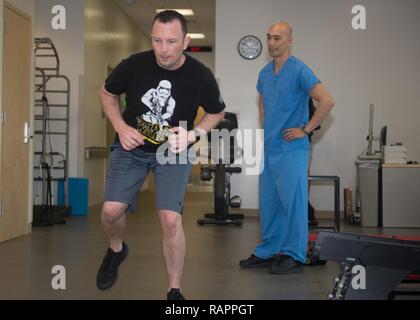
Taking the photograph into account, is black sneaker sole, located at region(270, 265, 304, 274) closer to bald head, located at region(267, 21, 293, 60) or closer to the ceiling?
bald head, located at region(267, 21, 293, 60)

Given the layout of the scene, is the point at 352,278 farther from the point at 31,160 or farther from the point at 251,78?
the point at 251,78

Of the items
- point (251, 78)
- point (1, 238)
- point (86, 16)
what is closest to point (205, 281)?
point (1, 238)

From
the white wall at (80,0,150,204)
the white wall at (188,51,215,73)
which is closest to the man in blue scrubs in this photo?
the white wall at (80,0,150,204)

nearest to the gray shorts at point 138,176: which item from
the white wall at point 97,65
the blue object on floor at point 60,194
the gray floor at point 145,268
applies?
the gray floor at point 145,268

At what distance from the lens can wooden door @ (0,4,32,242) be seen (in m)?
5.60

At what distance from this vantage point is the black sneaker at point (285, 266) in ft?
13.6

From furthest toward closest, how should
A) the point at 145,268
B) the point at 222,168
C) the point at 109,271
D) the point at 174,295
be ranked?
the point at 222,168 → the point at 145,268 → the point at 109,271 → the point at 174,295

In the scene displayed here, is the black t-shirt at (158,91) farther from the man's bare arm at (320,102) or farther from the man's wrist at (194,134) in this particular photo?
the man's bare arm at (320,102)

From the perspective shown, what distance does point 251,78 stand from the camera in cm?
835

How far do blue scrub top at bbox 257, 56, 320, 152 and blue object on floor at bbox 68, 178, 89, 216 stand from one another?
4333 millimetres

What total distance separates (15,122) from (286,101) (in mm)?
2930

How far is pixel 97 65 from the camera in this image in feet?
31.3

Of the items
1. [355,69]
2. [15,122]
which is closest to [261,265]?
[15,122]

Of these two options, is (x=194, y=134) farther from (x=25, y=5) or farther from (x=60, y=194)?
(x=60, y=194)
